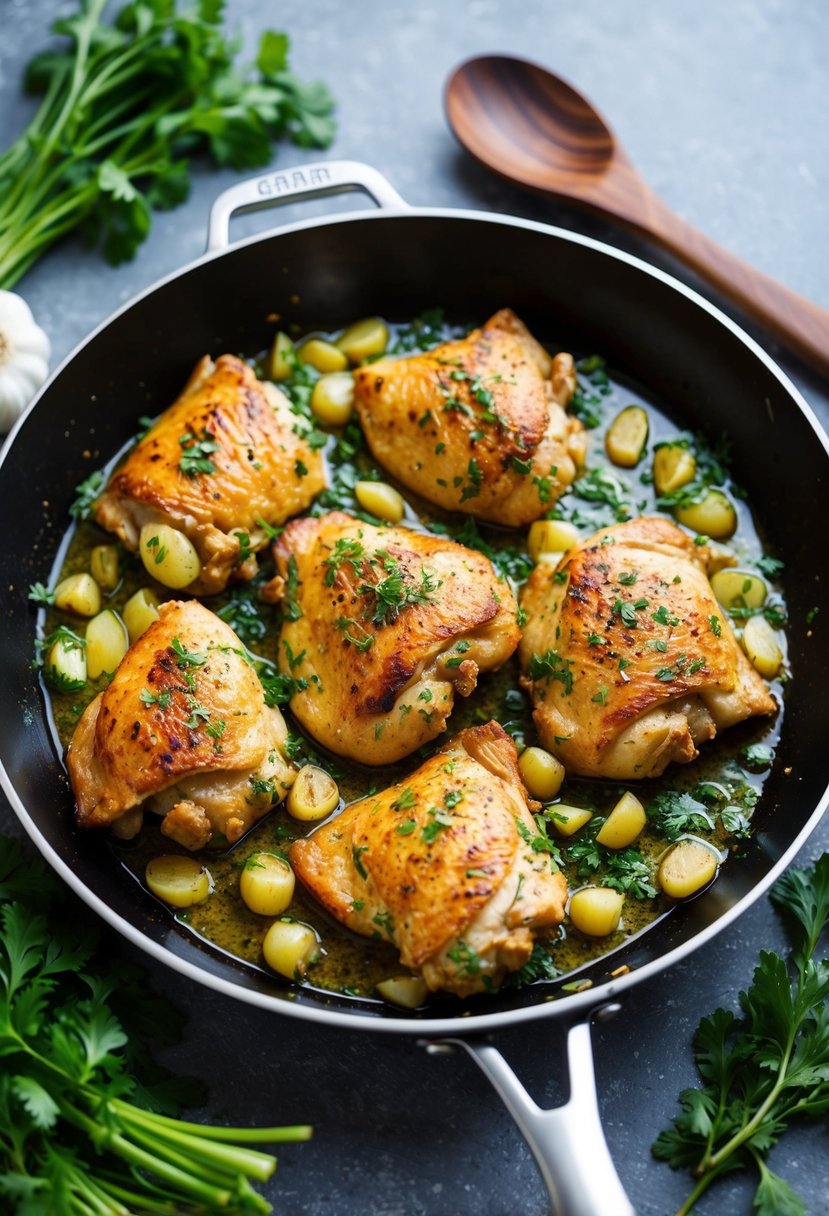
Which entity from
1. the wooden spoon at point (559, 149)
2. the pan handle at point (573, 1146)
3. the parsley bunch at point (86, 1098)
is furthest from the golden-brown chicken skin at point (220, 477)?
the pan handle at point (573, 1146)

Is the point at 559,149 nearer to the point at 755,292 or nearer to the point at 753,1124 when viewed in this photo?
the point at 755,292

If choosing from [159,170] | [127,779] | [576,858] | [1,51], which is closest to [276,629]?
[127,779]

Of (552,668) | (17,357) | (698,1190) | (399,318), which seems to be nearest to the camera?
(698,1190)

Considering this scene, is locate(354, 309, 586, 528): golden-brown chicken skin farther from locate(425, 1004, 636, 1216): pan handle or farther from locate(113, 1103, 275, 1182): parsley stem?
locate(113, 1103, 275, 1182): parsley stem

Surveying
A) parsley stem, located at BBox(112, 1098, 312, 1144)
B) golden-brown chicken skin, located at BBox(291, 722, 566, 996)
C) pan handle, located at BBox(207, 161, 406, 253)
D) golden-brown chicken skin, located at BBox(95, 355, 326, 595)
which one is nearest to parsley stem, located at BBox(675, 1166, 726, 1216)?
golden-brown chicken skin, located at BBox(291, 722, 566, 996)

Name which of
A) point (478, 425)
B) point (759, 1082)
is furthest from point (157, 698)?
point (759, 1082)
